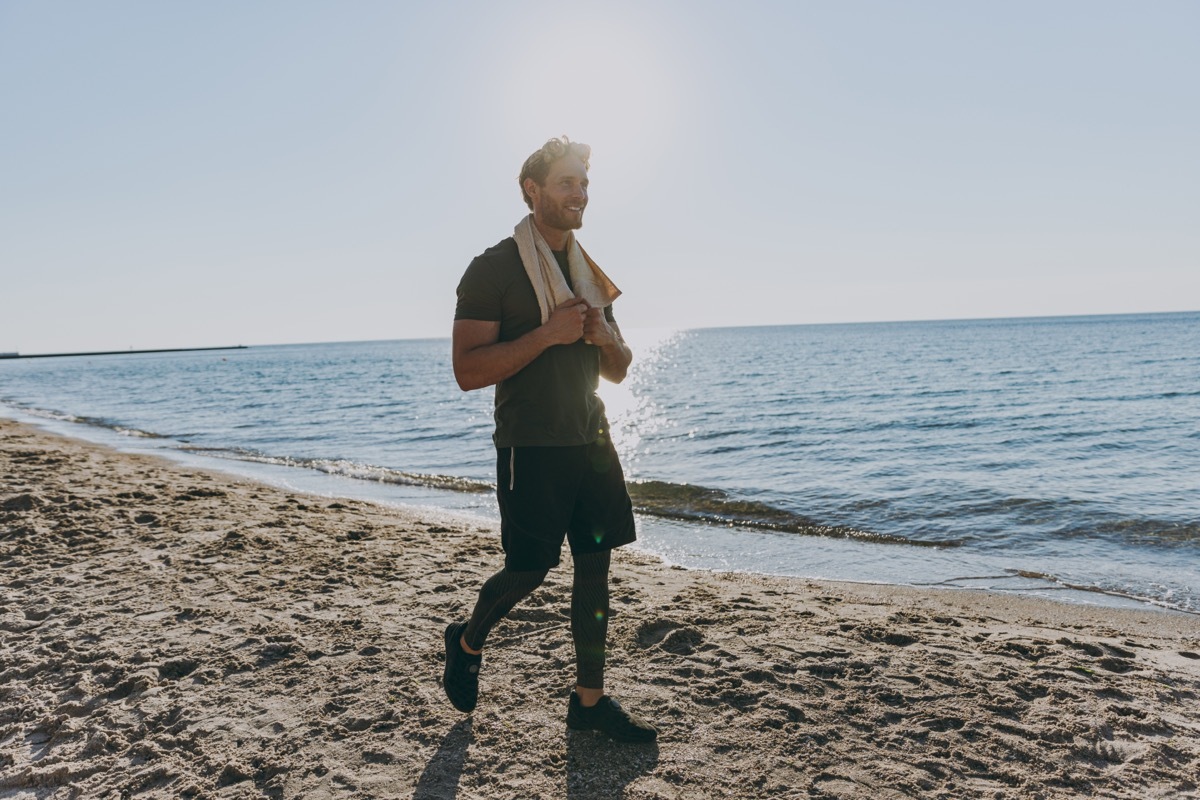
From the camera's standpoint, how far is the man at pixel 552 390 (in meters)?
2.74

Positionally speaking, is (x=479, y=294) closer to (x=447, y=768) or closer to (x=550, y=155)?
(x=550, y=155)

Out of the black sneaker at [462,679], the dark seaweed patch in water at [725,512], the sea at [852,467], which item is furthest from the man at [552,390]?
the dark seaweed patch in water at [725,512]

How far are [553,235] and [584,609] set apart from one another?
1511mm

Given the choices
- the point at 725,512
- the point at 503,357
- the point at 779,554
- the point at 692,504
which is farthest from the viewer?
the point at 692,504

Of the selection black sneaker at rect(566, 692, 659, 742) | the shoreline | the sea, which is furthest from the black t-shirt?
the sea

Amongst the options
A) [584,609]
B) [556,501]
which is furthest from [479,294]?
[584,609]

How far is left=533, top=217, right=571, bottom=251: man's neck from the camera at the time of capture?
292cm

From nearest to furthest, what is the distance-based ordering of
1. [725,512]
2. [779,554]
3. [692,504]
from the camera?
[779,554]
[725,512]
[692,504]

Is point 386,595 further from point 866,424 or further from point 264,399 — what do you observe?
point 264,399

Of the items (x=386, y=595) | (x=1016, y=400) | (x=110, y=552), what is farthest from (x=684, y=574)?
(x=1016, y=400)

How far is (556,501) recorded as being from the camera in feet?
9.34

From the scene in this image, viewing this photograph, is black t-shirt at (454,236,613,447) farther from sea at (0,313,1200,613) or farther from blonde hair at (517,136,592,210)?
sea at (0,313,1200,613)

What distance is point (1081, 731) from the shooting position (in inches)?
122

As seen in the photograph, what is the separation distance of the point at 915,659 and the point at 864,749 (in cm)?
105
